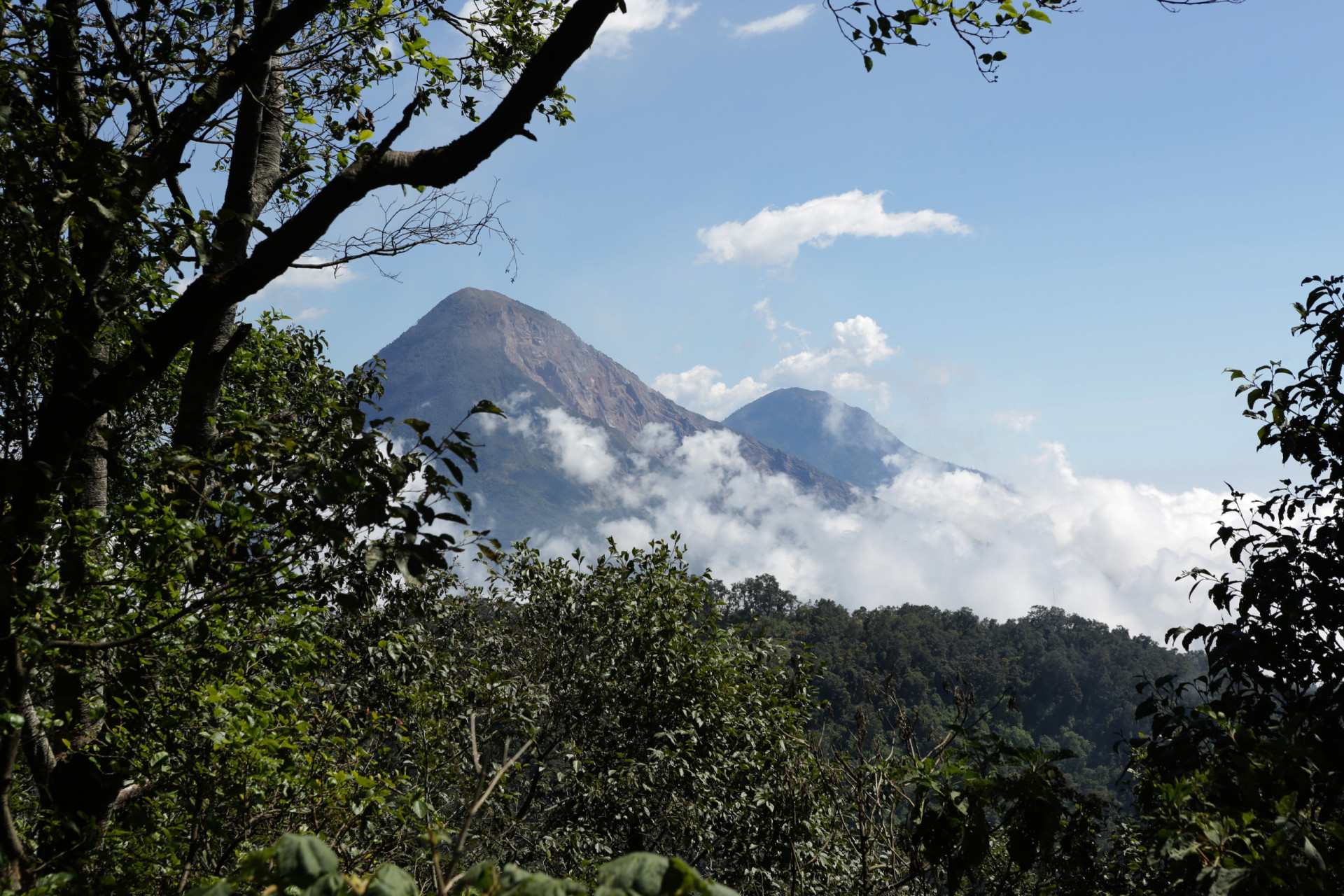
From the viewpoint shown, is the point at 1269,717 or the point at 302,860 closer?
the point at 302,860

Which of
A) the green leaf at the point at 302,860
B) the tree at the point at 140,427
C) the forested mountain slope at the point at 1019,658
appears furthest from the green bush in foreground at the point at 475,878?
the forested mountain slope at the point at 1019,658

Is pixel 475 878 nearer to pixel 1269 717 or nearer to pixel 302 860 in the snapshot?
pixel 302 860

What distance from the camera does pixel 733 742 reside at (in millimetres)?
9055

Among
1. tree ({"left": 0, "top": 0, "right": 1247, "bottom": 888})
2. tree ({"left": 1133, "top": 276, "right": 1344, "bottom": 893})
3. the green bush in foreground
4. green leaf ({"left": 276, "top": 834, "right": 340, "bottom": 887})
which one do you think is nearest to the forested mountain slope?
tree ({"left": 1133, "top": 276, "right": 1344, "bottom": 893})

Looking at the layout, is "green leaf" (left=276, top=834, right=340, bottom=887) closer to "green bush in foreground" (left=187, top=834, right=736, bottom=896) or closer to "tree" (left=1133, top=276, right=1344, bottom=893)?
"green bush in foreground" (left=187, top=834, right=736, bottom=896)

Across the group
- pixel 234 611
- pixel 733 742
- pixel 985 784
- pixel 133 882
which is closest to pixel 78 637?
pixel 234 611

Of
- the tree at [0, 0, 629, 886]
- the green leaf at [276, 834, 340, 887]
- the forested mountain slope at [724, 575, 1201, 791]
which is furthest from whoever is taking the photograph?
the forested mountain slope at [724, 575, 1201, 791]

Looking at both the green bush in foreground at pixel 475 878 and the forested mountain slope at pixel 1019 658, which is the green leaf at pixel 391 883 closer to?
the green bush in foreground at pixel 475 878

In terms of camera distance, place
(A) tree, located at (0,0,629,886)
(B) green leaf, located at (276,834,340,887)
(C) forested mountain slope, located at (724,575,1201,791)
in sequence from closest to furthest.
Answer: (B) green leaf, located at (276,834,340,887) < (A) tree, located at (0,0,629,886) < (C) forested mountain slope, located at (724,575,1201,791)

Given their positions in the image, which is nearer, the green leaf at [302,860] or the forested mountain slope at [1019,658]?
the green leaf at [302,860]

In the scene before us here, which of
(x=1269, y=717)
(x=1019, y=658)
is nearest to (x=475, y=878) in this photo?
(x=1269, y=717)

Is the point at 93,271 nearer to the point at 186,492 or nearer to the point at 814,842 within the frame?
the point at 186,492

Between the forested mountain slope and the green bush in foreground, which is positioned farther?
the forested mountain slope

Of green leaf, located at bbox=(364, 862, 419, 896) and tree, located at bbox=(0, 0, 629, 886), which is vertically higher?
tree, located at bbox=(0, 0, 629, 886)
